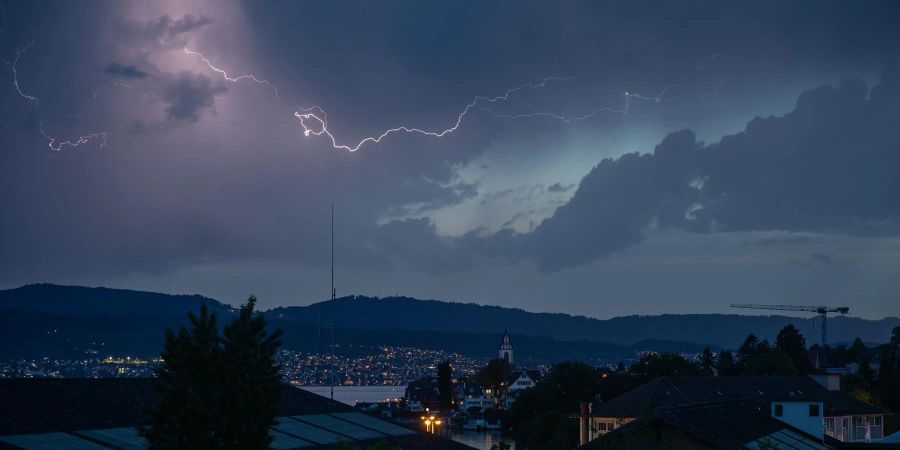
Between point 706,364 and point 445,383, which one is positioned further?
Answer: point 445,383

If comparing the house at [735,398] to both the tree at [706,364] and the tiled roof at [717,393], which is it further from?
the tree at [706,364]

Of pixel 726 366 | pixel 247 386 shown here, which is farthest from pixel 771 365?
pixel 247 386

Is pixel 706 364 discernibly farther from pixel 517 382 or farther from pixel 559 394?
pixel 517 382

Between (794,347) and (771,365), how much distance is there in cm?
1651

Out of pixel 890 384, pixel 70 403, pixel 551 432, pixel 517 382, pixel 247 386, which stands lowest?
pixel 517 382

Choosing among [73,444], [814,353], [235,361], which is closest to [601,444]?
[235,361]

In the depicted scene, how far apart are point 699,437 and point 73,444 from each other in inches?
800

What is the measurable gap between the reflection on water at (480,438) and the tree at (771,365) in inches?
1023

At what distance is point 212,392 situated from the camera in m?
26.9

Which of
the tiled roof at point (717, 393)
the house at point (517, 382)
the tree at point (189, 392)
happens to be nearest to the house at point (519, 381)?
the house at point (517, 382)

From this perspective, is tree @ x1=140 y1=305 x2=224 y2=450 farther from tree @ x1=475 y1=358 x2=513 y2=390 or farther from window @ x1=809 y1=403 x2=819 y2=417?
tree @ x1=475 y1=358 x2=513 y2=390

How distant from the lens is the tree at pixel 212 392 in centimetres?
2642

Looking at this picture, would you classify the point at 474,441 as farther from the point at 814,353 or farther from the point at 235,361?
the point at 235,361

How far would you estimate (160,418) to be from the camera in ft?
87.8
